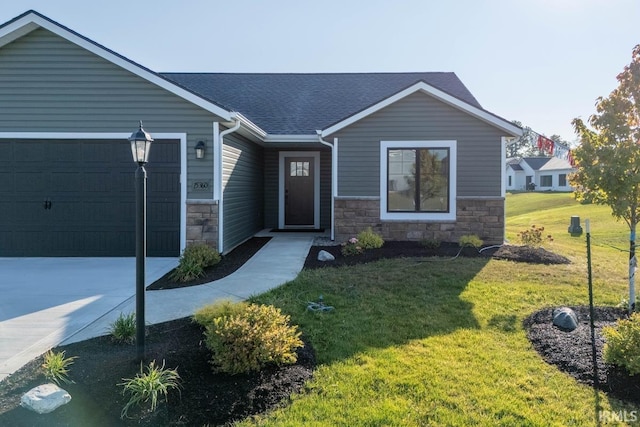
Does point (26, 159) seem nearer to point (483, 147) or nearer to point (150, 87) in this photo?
point (150, 87)

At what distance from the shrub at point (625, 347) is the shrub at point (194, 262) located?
5197 millimetres

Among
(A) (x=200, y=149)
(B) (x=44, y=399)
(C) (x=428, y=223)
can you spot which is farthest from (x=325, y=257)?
(B) (x=44, y=399)

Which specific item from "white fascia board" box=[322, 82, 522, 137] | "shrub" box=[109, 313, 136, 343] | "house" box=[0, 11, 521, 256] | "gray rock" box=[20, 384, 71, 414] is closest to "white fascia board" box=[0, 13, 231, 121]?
"house" box=[0, 11, 521, 256]

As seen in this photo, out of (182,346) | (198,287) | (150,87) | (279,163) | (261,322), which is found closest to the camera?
(261,322)

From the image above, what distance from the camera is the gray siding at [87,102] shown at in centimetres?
805

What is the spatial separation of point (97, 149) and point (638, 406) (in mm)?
8558

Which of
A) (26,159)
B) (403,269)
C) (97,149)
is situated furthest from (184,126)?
(403,269)

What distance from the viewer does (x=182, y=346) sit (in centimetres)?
396

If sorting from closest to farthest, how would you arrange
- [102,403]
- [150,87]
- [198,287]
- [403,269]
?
1. [102,403]
2. [198,287]
3. [403,269]
4. [150,87]

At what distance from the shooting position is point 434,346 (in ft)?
13.3

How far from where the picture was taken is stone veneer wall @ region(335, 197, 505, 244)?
952 cm

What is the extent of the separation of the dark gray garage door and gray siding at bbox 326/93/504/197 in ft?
12.7

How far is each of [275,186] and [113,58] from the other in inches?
241

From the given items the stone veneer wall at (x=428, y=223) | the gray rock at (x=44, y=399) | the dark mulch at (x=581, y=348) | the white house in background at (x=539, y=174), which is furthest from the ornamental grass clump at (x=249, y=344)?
the white house in background at (x=539, y=174)
